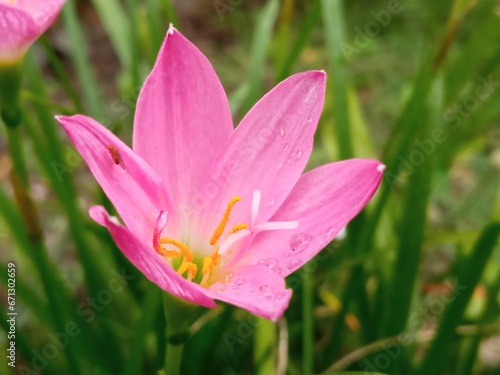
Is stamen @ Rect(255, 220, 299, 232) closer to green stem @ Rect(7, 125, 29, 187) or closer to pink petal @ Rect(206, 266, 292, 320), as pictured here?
pink petal @ Rect(206, 266, 292, 320)

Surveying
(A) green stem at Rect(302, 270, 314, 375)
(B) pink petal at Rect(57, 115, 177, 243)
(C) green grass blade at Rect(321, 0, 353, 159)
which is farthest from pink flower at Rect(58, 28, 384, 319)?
(C) green grass blade at Rect(321, 0, 353, 159)

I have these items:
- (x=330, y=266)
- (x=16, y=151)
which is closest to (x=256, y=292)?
(x=16, y=151)

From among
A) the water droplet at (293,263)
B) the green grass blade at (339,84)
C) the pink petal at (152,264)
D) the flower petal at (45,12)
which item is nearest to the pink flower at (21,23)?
the flower petal at (45,12)

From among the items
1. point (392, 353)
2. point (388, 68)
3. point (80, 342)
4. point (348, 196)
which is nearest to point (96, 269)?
point (80, 342)

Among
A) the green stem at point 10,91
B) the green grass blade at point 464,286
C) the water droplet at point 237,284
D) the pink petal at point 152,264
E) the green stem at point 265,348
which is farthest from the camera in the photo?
the green stem at point 265,348

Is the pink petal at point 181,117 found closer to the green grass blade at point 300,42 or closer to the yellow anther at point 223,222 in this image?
the yellow anther at point 223,222

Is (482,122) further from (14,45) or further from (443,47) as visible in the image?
(14,45)
